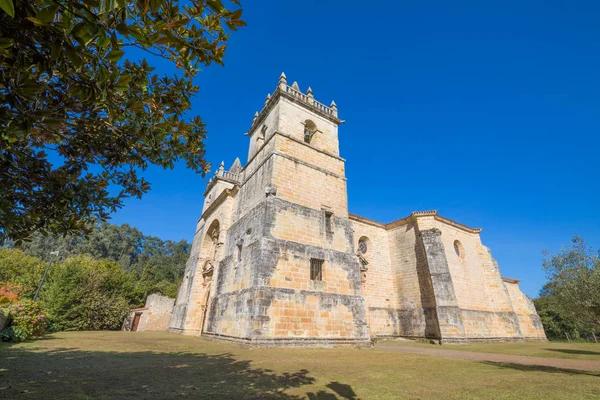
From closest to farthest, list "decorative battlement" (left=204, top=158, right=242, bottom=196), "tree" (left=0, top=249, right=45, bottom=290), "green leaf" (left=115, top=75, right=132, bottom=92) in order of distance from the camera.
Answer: "green leaf" (left=115, top=75, right=132, bottom=92), "decorative battlement" (left=204, top=158, right=242, bottom=196), "tree" (left=0, top=249, right=45, bottom=290)

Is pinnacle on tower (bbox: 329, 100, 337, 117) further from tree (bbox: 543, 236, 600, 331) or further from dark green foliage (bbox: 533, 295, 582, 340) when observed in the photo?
dark green foliage (bbox: 533, 295, 582, 340)

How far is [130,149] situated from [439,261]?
1853 cm

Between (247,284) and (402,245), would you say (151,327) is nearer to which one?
(247,284)

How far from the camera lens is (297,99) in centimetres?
1692

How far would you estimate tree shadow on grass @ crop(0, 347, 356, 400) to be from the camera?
13.1 feet

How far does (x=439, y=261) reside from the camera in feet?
57.3

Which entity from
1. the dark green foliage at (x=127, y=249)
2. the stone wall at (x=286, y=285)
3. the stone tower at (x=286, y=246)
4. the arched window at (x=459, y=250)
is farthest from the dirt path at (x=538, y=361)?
the dark green foliage at (x=127, y=249)

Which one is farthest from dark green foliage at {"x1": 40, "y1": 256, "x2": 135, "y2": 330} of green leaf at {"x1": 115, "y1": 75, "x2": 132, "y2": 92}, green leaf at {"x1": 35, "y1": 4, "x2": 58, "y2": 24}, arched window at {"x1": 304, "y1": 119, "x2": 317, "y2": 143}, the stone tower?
green leaf at {"x1": 35, "y1": 4, "x2": 58, "y2": 24}

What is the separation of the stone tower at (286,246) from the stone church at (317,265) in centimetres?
6

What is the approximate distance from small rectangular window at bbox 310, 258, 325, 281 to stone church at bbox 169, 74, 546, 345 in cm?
6

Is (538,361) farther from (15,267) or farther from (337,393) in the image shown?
(15,267)

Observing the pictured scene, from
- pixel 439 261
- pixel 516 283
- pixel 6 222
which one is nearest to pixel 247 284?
pixel 6 222

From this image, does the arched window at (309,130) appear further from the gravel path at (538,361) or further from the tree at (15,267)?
the tree at (15,267)

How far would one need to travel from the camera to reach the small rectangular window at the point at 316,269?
13.0 meters
